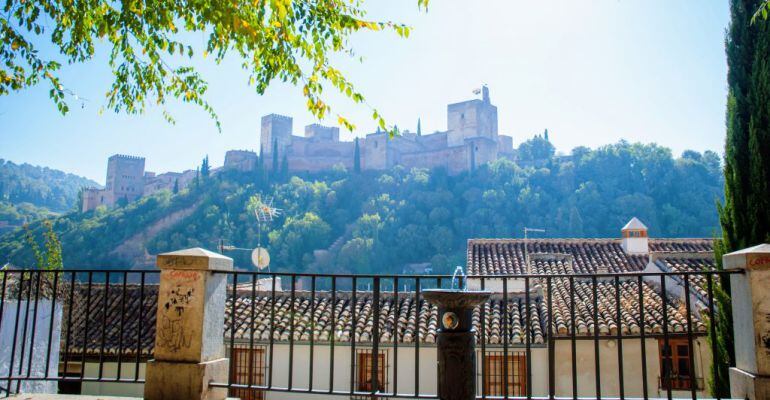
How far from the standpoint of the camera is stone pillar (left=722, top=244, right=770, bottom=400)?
334 centimetres

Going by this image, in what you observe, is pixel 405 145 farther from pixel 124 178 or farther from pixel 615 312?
pixel 615 312

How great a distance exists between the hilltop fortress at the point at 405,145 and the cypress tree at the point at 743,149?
6692 cm

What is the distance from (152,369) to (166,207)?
7681 cm

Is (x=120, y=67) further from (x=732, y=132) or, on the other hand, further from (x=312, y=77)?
(x=732, y=132)

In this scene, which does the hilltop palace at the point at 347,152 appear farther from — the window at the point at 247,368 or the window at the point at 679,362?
the window at the point at 247,368

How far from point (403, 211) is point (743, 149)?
198ft

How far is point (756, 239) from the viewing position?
704cm

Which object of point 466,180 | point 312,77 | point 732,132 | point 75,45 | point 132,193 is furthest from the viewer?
point 132,193

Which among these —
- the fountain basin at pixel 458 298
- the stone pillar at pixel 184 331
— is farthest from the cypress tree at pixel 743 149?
the stone pillar at pixel 184 331

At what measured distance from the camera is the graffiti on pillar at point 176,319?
3840mm

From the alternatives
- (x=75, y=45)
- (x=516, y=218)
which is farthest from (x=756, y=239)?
(x=516, y=218)

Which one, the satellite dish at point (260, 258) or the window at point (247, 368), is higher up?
the satellite dish at point (260, 258)

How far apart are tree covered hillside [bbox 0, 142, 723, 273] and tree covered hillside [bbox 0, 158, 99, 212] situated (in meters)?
42.2

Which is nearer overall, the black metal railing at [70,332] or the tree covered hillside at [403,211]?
the black metal railing at [70,332]
